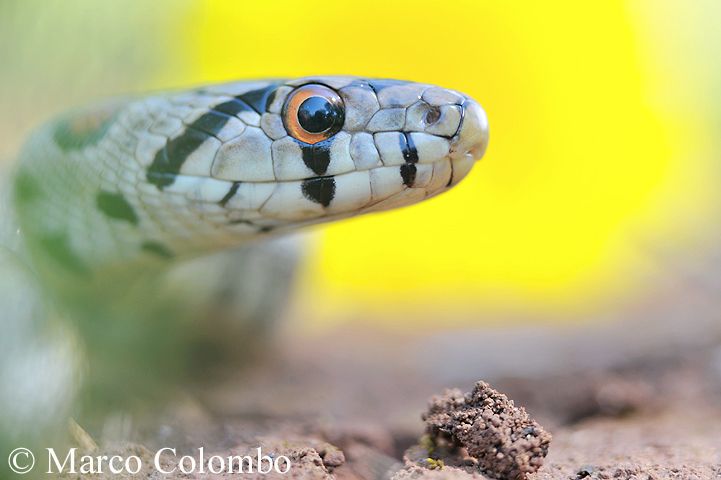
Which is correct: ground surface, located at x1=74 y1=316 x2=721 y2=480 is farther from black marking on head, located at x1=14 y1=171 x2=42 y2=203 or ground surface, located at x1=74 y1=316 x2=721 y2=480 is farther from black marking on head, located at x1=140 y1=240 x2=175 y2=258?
black marking on head, located at x1=14 y1=171 x2=42 y2=203

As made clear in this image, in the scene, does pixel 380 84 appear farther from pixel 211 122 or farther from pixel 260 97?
pixel 211 122

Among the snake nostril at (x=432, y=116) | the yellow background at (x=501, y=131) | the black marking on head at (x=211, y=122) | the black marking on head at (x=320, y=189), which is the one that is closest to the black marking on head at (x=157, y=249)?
the black marking on head at (x=211, y=122)

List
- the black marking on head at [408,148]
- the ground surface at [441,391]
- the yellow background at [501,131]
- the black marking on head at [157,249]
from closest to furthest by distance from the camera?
1. the ground surface at [441,391]
2. the black marking on head at [408,148]
3. the black marking on head at [157,249]
4. the yellow background at [501,131]

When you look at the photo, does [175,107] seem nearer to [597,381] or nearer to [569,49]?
[597,381]

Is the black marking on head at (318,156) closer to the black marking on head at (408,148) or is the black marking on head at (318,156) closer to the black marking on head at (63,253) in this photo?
the black marking on head at (408,148)

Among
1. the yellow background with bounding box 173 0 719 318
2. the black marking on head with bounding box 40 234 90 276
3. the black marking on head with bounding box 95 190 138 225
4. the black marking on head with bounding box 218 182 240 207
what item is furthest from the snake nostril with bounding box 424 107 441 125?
the yellow background with bounding box 173 0 719 318

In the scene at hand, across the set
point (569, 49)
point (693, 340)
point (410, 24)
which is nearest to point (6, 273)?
point (693, 340)

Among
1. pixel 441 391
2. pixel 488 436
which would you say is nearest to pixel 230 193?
pixel 488 436
